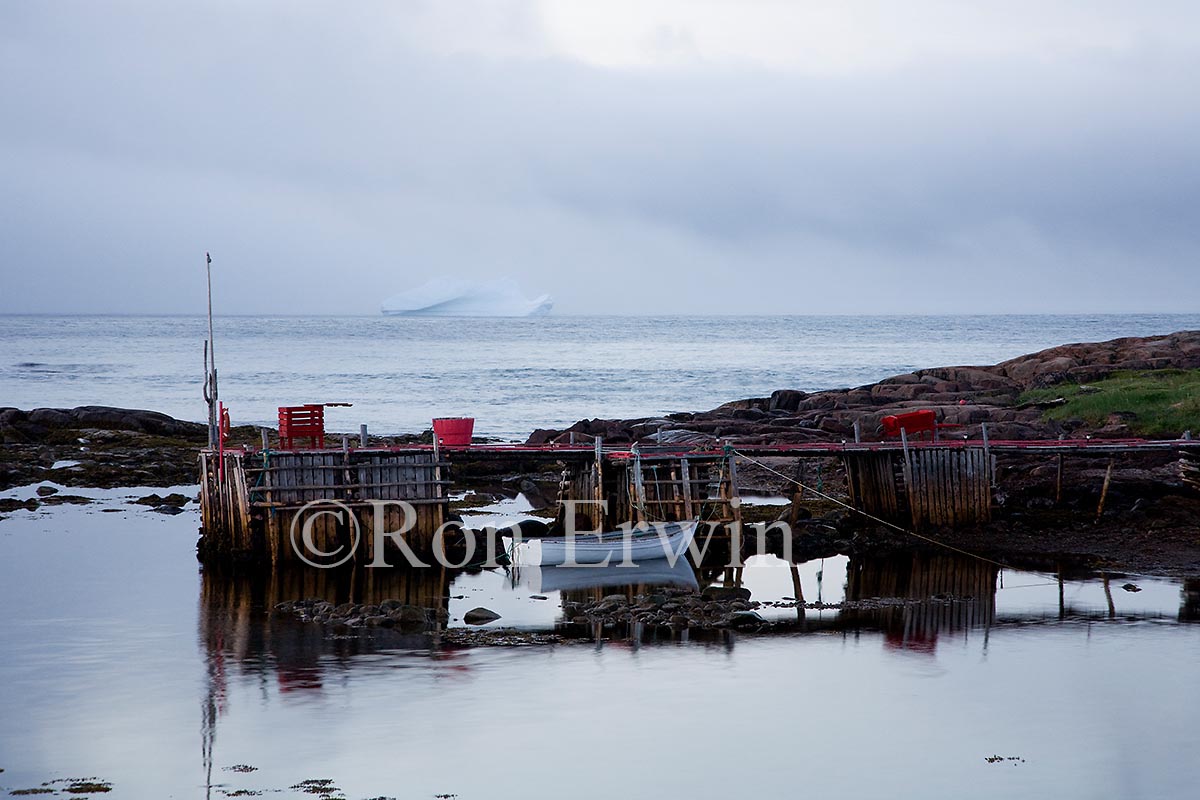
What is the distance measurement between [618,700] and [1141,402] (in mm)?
32147

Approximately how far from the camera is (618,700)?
69.3 ft

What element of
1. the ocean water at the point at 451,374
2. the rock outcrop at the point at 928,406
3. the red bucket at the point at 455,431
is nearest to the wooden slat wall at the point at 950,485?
the rock outcrop at the point at 928,406

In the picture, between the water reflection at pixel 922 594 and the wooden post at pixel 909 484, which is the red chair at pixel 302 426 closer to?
the water reflection at pixel 922 594

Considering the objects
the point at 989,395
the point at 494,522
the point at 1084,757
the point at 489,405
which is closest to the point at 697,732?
the point at 1084,757

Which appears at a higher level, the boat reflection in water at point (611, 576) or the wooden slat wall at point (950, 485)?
the wooden slat wall at point (950, 485)

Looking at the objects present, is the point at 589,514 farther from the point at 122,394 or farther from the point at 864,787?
the point at 122,394

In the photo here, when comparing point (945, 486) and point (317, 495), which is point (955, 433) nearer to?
point (945, 486)

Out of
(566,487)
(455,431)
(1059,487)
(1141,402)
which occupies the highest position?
(1141,402)

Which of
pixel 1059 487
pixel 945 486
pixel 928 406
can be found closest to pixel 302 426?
pixel 945 486

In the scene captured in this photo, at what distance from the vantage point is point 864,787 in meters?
17.4

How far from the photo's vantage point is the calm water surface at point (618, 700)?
17734mm

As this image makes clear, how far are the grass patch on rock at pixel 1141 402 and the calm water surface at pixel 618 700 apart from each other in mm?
15586

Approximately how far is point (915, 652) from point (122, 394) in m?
86.3

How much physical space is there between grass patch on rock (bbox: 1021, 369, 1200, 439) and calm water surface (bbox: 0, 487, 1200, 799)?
15586 millimetres
